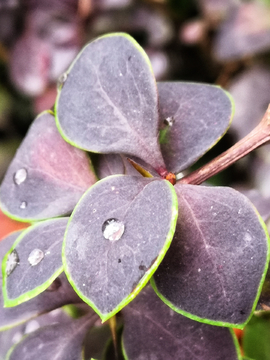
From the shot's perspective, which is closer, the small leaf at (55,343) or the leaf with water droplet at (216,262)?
the leaf with water droplet at (216,262)

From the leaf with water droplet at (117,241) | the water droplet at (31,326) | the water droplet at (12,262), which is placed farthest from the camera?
the water droplet at (31,326)

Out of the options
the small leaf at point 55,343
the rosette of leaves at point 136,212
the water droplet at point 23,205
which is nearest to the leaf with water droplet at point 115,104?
the rosette of leaves at point 136,212

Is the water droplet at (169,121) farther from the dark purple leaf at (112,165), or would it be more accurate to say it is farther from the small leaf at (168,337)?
the small leaf at (168,337)

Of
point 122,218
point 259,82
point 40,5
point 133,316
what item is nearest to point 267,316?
point 133,316

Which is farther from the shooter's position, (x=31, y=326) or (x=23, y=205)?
(x=31, y=326)

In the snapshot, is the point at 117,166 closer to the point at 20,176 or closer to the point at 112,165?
the point at 112,165

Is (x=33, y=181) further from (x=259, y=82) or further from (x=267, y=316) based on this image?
(x=259, y=82)

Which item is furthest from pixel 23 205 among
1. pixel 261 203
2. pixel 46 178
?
pixel 261 203
